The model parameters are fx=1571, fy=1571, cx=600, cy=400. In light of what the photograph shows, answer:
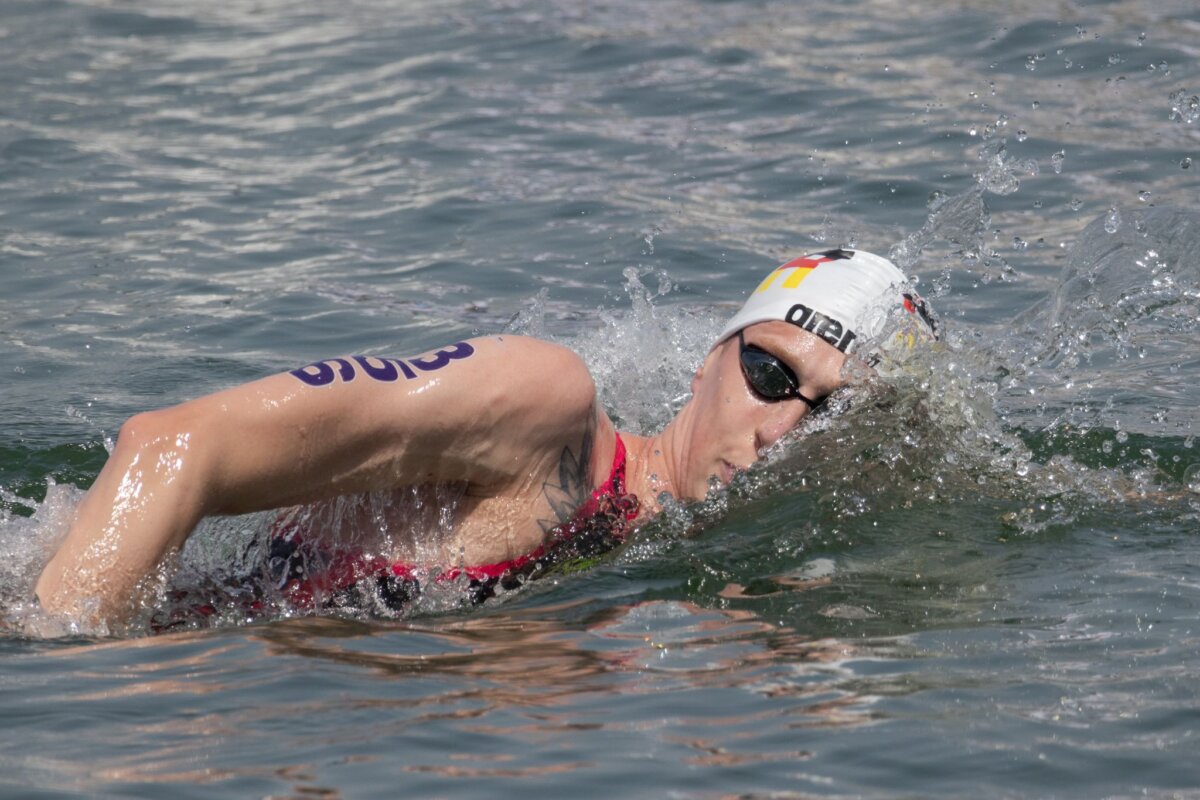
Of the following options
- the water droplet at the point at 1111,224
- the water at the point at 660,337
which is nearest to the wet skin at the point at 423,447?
the water at the point at 660,337

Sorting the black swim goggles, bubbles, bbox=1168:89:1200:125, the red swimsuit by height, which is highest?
bubbles, bbox=1168:89:1200:125

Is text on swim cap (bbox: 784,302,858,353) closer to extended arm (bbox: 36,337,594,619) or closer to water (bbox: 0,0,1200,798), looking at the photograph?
water (bbox: 0,0,1200,798)

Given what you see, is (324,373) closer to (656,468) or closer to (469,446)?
(469,446)

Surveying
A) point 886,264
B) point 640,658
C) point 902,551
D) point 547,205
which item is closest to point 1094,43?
point 547,205

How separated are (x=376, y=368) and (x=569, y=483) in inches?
34.0

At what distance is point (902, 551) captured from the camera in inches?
196

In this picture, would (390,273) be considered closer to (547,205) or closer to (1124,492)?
(547,205)

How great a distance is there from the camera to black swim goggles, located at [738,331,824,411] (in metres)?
4.98

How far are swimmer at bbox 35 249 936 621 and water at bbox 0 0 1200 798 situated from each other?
0.51ft

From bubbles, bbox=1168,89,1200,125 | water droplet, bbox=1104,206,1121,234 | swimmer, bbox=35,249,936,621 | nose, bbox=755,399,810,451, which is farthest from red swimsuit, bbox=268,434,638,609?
bubbles, bbox=1168,89,1200,125

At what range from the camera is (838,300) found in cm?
517

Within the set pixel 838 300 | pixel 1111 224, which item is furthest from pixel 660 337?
pixel 838 300

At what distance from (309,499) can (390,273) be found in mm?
5310

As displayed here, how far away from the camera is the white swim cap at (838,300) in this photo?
16.8ft
